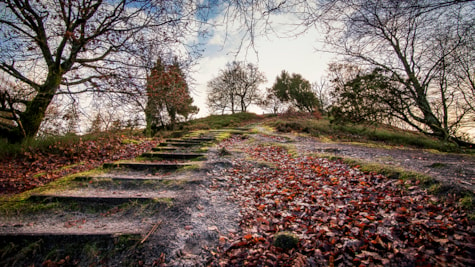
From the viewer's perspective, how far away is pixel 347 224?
105 inches

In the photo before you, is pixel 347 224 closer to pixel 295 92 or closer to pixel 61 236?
pixel 61 236

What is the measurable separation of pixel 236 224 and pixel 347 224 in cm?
156

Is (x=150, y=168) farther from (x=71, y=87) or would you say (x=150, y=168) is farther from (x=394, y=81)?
(x=394, y=81)

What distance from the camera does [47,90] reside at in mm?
6305

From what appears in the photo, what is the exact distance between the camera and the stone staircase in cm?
221

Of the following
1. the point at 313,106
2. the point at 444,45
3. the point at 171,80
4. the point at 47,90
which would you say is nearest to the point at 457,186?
the point at 444,45

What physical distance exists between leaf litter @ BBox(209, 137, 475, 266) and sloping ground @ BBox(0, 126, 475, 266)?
1 cm

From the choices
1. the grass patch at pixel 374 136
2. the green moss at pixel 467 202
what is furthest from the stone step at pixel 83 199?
the grass patch at pixel 374 136

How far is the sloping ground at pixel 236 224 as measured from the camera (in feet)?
7.07

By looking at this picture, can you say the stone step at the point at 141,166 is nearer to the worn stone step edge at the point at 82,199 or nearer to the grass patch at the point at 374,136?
the worn stone step edge at the point at 82,199

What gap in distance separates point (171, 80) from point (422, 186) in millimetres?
7111

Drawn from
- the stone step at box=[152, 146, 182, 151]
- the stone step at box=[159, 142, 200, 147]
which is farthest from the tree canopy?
the stone step at box=[152, 146, 182, 151]

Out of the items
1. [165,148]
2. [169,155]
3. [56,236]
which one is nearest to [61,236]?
[56,236]

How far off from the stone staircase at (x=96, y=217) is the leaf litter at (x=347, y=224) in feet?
3.44
